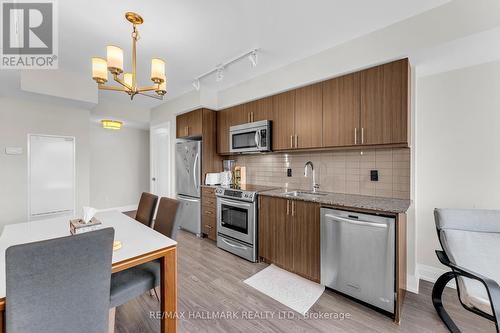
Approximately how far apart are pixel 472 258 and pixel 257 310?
1734mm

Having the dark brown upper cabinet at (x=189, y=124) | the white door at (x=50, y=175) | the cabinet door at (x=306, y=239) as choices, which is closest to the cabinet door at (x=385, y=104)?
the cabinet door at (x=306, y=239)

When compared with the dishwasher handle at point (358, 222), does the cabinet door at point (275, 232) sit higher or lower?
lower

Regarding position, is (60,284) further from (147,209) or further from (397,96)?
(397,96)

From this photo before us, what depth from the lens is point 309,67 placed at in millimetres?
2566

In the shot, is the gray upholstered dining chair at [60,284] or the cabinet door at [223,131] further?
the cabinet door at [223,131]

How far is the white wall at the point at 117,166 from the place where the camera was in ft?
17.2

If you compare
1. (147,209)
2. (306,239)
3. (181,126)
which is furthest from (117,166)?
(306,239)

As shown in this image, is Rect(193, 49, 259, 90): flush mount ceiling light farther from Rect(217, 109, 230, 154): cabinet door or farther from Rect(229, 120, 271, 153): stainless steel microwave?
Rect(229, 120, 271, 153): stainless steel microwave

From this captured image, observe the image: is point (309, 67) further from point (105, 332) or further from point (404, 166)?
point (105, 332)

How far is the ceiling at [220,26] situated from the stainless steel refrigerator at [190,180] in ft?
4.96

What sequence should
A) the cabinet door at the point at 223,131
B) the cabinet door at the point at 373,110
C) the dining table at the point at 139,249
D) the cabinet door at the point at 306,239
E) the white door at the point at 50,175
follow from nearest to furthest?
1. the dining table at the point at 139,249
2. the cabinet door at the point at 373,110
3. the cabinet door at the point at 306,239
4. the white door at the point at 50,175
5. the cabinet door at the point at 223,131

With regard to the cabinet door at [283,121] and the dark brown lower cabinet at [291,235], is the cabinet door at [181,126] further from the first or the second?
the dark brown lower cabinet at [291,235]

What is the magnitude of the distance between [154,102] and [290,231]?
401 centimetres

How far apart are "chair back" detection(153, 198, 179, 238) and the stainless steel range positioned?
3.64ft
